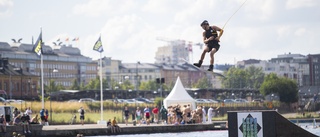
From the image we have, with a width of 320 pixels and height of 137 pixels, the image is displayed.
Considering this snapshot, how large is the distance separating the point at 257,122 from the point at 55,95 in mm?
127987

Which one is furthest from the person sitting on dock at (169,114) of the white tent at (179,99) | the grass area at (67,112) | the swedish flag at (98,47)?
the grass area at (67,112)

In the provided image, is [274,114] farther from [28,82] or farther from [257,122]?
[28,82]

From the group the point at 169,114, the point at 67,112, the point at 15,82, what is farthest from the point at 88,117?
the point at 15,82

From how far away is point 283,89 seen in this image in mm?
157375

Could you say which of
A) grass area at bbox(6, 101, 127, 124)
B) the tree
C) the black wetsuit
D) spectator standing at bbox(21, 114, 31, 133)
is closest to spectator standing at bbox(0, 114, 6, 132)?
spectator standing at bbox(21, 114, 31, 133)

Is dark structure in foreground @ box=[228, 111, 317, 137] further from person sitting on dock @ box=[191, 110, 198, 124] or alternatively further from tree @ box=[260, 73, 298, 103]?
tree @ box=[260, 73, 298, 103]

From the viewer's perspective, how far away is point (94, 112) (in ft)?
351

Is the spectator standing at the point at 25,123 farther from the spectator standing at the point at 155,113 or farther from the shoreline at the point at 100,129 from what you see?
the spectator standing at the point at 155,113

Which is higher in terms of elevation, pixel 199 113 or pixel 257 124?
pixel 257 124

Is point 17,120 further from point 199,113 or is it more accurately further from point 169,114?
point 199,113

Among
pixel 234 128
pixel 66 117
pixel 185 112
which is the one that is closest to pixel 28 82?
pixel 66 117

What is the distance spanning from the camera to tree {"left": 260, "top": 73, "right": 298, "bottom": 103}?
509 ft

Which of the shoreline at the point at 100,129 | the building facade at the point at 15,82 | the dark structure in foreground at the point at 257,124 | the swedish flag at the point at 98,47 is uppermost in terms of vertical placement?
the swedish flag at the point at 98,47

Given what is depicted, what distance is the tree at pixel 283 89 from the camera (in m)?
155
